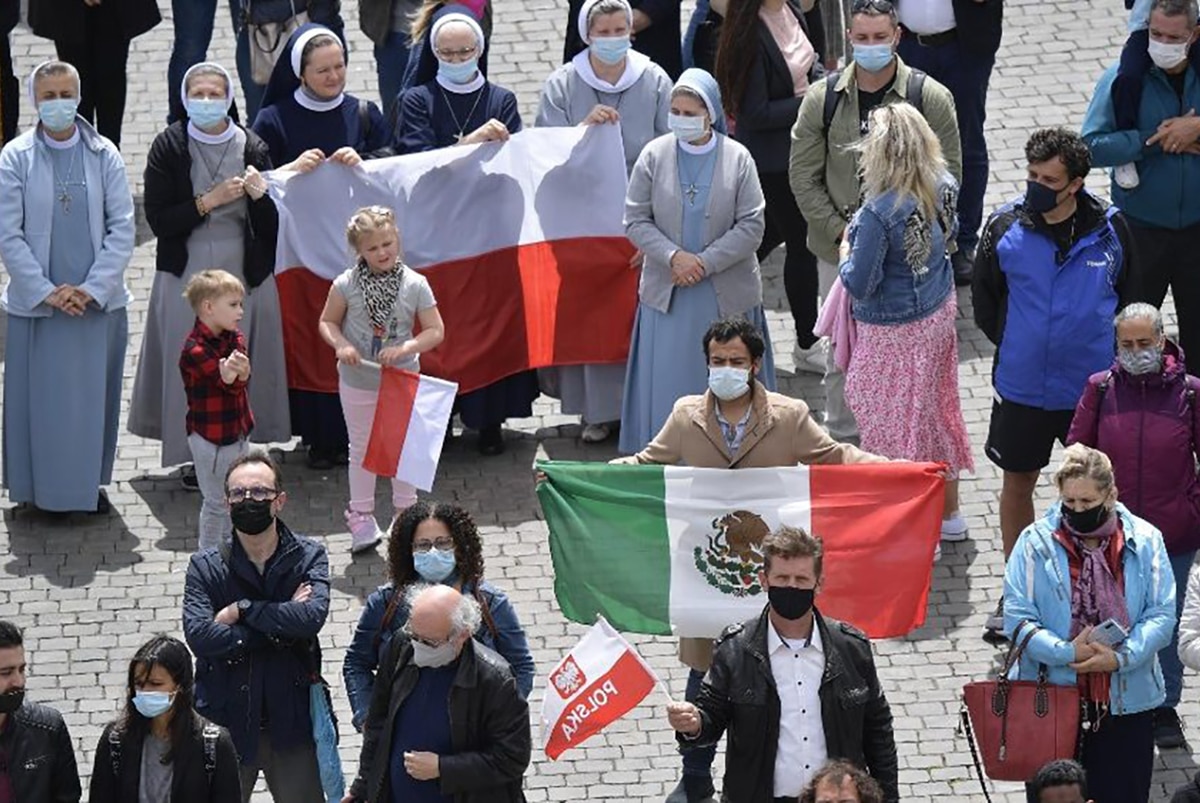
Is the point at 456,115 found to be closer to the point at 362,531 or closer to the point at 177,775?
the point at 362,531

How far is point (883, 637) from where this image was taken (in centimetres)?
1309

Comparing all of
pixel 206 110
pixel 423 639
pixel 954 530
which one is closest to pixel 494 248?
pixel 206 110

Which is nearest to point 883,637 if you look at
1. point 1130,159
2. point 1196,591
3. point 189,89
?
point 1196,591

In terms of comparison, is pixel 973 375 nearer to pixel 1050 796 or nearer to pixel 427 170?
pixel 427 170

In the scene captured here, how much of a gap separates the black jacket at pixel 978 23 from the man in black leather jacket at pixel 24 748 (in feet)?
25.2

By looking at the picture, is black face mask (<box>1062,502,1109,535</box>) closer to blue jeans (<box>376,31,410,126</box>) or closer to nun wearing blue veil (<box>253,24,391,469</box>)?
nun wearing blue veil (<box>253,24,391,469</box>)

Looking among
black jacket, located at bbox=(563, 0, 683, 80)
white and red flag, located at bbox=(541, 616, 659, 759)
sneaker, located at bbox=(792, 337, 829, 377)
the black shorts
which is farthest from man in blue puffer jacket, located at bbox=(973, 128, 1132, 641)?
black jacket, located at bbox=(563, 0, 683, 80)

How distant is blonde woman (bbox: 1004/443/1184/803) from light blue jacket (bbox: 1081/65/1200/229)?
326cm

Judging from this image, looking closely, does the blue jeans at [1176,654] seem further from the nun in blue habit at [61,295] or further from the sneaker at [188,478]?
the nun in blue habit at [61,295]

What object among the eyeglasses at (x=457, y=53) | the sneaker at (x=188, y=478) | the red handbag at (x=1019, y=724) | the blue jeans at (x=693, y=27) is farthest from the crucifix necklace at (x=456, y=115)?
the red handbag at (x=1019, y=724)

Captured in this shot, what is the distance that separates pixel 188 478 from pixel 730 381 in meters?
3.98

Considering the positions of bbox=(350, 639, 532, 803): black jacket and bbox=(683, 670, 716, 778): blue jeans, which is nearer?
bbox=(350, 639, 532, 803): black jacket

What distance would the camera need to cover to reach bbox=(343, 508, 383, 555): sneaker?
50.3 ft

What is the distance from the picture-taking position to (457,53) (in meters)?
16.1
